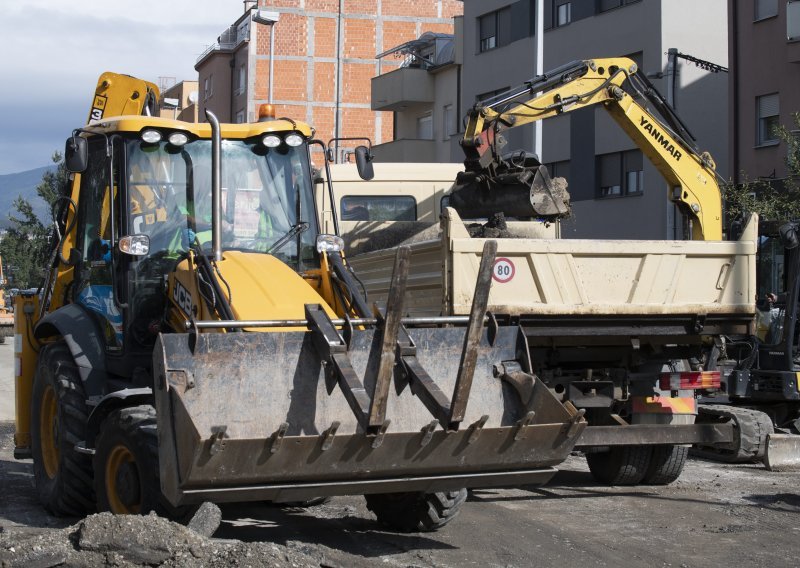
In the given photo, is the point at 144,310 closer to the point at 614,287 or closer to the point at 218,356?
the point at 218,356

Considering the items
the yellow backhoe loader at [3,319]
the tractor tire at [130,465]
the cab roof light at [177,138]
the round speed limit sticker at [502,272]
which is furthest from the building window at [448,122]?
the tractor tire at [130,465]

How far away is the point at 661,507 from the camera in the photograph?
939cm

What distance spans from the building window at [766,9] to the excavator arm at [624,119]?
17.9m

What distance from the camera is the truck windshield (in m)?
8.34

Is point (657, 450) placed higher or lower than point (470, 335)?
lower

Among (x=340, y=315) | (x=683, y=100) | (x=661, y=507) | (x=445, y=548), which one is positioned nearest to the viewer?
(x=445, y=548)

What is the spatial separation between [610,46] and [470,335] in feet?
85.9

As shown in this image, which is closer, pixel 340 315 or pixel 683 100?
pixel 340 315

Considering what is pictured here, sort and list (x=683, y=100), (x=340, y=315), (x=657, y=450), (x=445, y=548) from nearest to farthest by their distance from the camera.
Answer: (x=445, y=548) < (x=340, y=315) < (x=657, y=450) < (x=683, y=100)

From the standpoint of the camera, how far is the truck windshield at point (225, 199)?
8336 mm

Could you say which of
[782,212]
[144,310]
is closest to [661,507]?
[144,310]

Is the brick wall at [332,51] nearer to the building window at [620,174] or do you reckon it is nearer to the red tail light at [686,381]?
the building window at [620,174]

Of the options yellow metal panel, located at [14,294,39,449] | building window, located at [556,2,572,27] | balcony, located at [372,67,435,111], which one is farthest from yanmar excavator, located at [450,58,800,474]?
balcony, located at [372,67,435,111]

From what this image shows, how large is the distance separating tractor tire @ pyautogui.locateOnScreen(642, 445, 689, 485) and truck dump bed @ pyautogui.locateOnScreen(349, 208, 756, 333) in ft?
4.19
